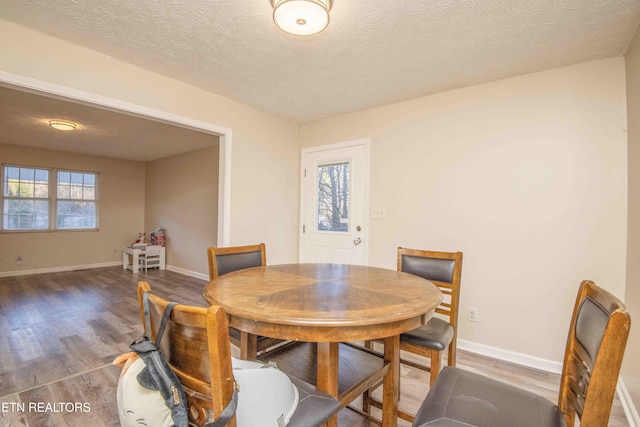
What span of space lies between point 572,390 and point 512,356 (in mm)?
1664

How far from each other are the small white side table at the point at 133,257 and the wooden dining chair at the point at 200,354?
578cm

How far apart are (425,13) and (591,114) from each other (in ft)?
5.04

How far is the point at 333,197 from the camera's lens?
3.53 metres

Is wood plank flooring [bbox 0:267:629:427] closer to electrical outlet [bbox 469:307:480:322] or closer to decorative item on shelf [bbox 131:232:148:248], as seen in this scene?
electrical outlet [bbox 469:307:480:322]

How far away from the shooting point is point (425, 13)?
1668 millimetres

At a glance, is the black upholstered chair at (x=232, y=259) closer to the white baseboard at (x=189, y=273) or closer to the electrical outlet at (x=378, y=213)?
the electrical outlet at (x=378, y=213)

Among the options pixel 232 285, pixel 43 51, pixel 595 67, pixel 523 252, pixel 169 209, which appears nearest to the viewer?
pixel 232 285

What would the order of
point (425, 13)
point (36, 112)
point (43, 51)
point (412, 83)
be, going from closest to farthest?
point (425, 13) → point (43, 51) → point (412, 83) → point (36, 112)

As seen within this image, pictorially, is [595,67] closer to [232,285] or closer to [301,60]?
[301,60]

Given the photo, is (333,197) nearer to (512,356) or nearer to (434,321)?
(434,321)

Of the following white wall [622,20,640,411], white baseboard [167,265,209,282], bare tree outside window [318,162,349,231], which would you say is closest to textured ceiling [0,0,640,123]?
white wall [622,20,640,411]

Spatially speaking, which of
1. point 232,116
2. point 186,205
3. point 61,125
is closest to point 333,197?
point 232,116

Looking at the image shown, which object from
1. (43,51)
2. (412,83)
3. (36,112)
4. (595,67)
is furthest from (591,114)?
(36,112)

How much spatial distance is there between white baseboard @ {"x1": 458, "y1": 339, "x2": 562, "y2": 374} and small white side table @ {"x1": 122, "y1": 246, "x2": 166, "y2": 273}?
5.74m
